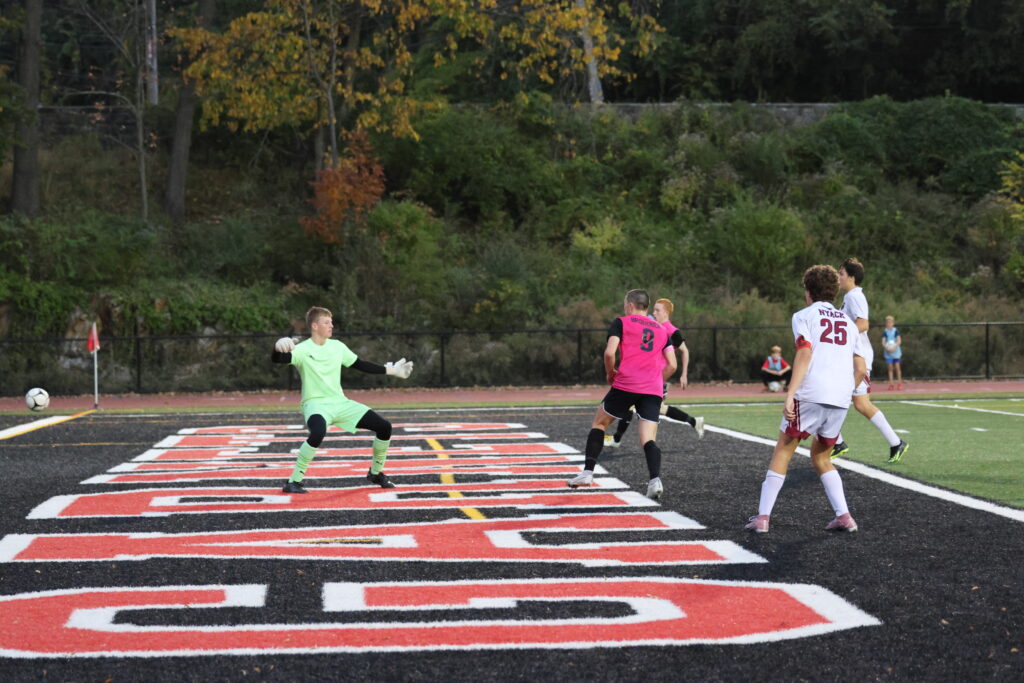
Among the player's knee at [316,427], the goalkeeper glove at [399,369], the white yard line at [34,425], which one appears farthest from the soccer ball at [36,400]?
the goalkeeper glove at [399,369]

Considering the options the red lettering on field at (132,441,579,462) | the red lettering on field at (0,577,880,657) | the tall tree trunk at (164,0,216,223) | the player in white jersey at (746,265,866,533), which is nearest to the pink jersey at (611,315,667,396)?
the player in white jersey at (746,265,866,533)

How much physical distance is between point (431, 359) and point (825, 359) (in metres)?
21.7

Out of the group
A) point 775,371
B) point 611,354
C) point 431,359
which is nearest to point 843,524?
point 611,354

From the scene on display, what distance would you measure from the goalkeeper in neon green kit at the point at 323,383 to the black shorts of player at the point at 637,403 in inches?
68.8

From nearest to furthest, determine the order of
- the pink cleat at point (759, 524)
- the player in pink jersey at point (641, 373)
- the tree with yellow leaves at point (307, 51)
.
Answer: the pink cleat at point (759, 524), the player in pink jersey at point (641, 373), the tree with yellow leaves at point (307, 51)

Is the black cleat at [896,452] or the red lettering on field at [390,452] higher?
the black cleat at [896,452]

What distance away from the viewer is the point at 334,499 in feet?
34.8

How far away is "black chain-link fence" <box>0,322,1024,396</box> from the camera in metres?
28.3

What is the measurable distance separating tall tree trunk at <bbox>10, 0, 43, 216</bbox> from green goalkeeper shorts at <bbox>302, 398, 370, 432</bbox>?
25.1m

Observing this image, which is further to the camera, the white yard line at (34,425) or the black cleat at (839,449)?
the white yard line at (34,425)

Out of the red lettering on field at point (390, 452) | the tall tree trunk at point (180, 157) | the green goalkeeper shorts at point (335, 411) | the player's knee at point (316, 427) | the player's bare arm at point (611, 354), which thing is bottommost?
the red lettering on field at point (390, 452)

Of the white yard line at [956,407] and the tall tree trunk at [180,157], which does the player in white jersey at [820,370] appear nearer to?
the white yard line at [956,407]

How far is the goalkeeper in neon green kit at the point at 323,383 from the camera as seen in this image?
420 inches

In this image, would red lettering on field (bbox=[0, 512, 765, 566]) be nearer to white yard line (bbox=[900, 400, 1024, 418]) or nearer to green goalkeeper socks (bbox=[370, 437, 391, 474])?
green goalkeeper socks (bbox=[370, 437, 391, 474])
